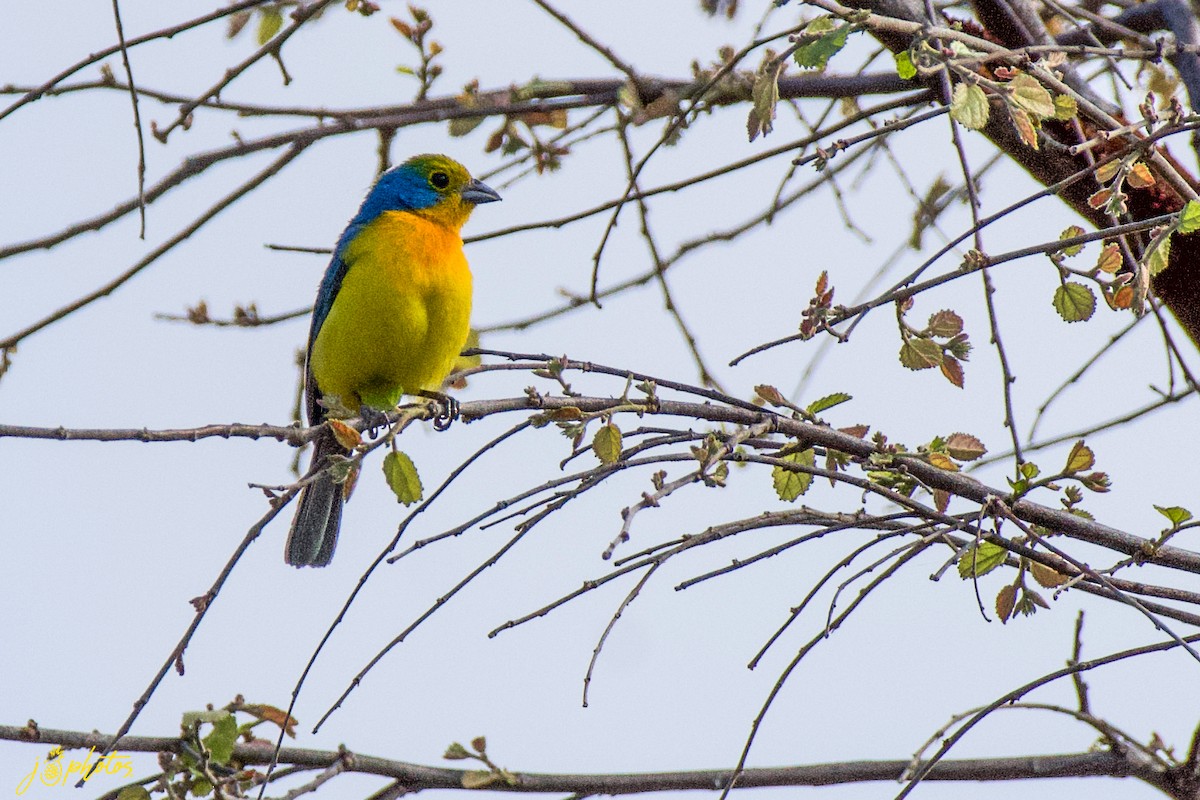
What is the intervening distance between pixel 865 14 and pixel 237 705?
1.96 meters

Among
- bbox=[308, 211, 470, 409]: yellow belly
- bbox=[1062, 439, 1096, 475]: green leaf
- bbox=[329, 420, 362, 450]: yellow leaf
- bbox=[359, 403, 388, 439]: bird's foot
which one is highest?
bbox=[308, 211, 470, 409]: yellow belly

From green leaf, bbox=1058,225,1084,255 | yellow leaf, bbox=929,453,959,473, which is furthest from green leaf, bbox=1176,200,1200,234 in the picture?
yellow leaf, bbox=929,453,959,473

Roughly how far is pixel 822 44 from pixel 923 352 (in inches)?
26.4

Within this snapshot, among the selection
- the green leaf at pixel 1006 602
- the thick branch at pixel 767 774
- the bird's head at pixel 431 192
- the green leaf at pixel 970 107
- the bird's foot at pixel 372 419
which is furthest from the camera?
the bird's head at pixel 431 192

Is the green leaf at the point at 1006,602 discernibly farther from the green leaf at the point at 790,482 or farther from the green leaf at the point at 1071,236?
the green leaf at the point at 1071,236

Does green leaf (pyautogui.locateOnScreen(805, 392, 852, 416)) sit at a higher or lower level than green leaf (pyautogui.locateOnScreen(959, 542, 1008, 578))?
higher

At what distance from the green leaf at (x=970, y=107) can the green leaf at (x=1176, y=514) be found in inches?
33.7

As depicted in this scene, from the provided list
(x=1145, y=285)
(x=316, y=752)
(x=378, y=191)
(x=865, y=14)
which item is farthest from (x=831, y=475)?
(x=378, y=191)

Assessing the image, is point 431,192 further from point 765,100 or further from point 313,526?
point 765,100

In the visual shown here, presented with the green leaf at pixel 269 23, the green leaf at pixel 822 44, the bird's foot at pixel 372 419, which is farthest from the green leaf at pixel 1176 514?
the green leaf at pixel 269 23

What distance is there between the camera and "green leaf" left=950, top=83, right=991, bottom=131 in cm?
222

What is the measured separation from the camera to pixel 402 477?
2734 mm

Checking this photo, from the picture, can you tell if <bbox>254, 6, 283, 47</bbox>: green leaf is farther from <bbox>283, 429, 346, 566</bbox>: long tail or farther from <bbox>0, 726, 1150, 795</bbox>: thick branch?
<bbox>0, 726, 1150, 795</bbox>: thick branch

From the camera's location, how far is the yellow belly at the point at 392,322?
492cm
